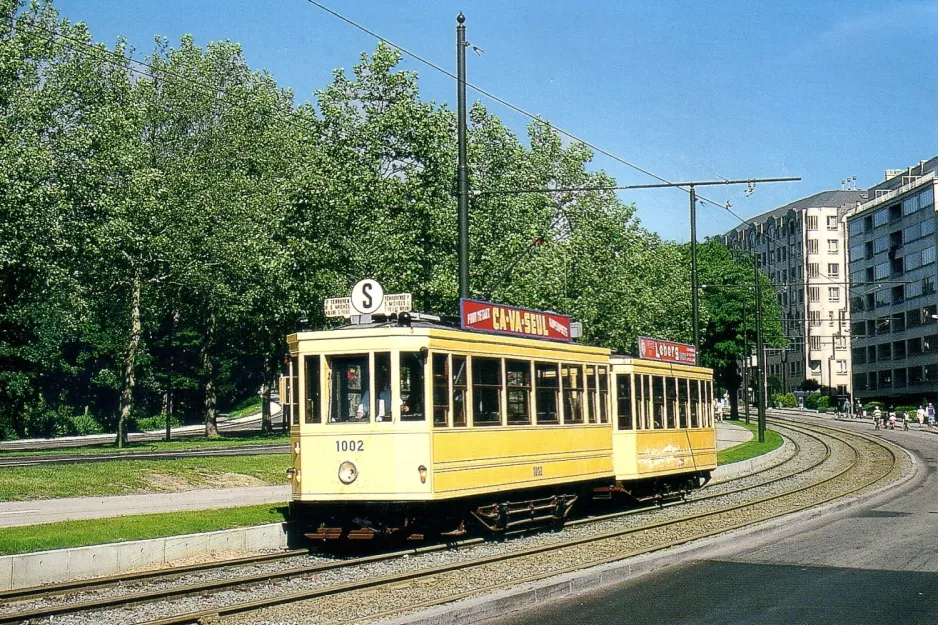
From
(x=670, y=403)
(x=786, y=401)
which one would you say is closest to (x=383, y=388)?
(x=670, y=403)

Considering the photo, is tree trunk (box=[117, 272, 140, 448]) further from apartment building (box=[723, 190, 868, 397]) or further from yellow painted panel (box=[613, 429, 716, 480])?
apartment building (box=[723, 190, 868, 397])

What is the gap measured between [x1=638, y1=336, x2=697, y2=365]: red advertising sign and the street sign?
7.55 meters

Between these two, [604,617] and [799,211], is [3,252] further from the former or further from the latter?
[799,211]

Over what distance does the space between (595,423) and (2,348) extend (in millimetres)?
24298

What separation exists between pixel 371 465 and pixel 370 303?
2.35m

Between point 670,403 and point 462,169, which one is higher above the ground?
point 462,169

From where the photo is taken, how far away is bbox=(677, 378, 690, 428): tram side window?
79.4ft

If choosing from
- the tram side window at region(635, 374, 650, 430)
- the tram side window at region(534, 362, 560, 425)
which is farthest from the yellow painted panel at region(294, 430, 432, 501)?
the tram side window at region(635, 374, 650, 430)

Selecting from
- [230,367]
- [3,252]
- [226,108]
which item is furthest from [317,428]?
[230,367]

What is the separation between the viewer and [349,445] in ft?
50.6

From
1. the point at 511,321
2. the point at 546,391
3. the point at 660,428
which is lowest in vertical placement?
the point at 660,428

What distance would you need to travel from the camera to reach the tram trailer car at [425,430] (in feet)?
50.1

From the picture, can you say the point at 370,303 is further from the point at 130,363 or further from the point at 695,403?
the point at 130,363

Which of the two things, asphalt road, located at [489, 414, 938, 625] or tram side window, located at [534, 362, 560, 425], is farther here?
tram side window, located at [534, 362, 560, 425]
